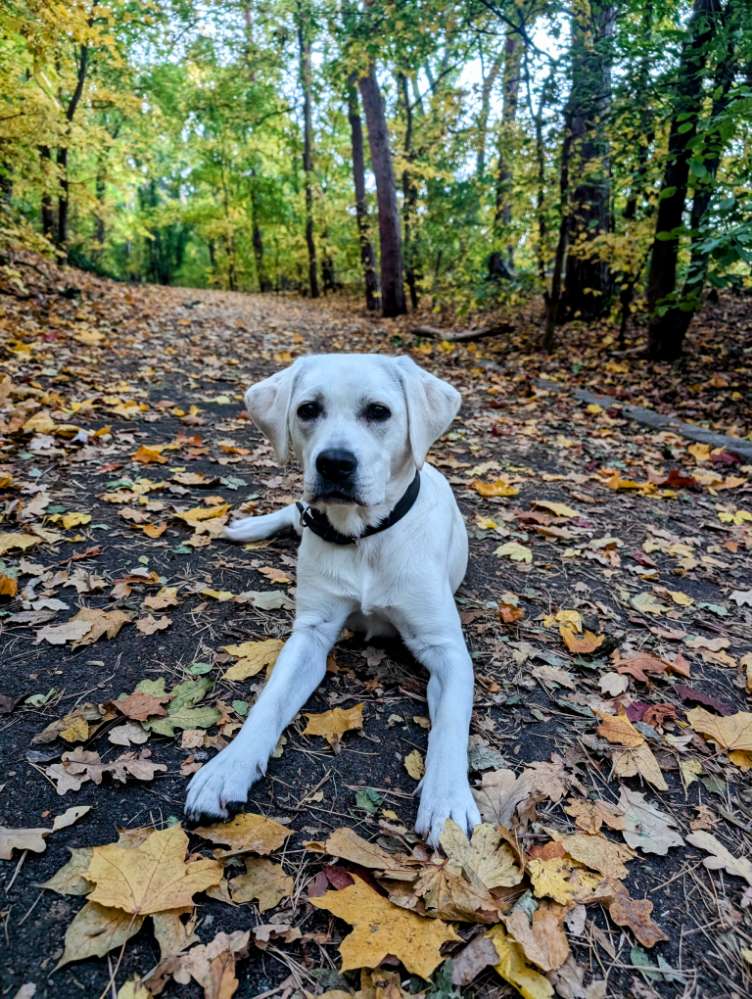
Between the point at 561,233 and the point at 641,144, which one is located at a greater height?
the point at 641,144

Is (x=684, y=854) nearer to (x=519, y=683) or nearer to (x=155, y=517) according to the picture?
(x=519, y=683)

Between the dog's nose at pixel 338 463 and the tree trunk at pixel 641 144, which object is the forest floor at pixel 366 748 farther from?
the tree trunk at pixel 641 144

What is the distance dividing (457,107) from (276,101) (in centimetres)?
1101

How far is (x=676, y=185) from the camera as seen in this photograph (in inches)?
274

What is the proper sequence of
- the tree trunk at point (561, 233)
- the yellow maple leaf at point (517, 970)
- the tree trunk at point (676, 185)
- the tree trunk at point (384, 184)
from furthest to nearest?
the tree trunk at point (384, 184) → the tree trunk at point (561, 233) → the tree trunk at point (676, 185) → the yellow maple leaf at point (517, 970)

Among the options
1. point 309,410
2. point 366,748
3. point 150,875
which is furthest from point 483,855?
point 309,410

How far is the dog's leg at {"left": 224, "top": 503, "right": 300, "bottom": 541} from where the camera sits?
12.1 ft

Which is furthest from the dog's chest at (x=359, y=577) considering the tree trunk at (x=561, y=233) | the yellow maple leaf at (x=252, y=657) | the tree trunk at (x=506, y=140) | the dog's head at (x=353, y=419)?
the tree trunk at (x=506, y=140)

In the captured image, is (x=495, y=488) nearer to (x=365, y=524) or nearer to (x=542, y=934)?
(x=365, y=524)

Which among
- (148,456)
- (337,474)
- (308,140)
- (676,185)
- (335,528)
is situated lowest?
(148,456)

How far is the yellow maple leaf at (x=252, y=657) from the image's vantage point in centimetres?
253

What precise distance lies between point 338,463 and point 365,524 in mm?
359

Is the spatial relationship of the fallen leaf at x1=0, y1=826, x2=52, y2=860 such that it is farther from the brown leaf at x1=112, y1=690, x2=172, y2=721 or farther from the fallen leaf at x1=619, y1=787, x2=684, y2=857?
the fallen leaf at x1=619, y1=787, x2=684, y2=857

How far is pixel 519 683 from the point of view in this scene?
258 cm
